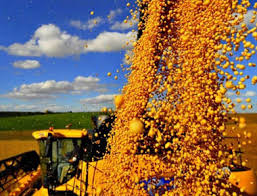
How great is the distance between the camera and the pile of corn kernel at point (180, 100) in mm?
3701

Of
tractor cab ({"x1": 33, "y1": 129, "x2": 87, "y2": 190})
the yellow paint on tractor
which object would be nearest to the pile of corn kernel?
the yellow paint on tractor

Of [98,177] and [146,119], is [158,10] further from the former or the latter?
[98,177]

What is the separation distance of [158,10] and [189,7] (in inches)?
23.5

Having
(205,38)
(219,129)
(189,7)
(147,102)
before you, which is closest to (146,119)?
(147,102)

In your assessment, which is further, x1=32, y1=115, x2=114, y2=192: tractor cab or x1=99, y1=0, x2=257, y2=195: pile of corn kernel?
x1=32, y1=115, x2=114, y2=192: tractor cab

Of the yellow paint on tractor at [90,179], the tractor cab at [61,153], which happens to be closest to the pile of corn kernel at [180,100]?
the yellow paint on tractor at [90,179]

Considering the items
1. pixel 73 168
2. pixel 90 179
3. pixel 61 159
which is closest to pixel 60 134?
pixel 61 159

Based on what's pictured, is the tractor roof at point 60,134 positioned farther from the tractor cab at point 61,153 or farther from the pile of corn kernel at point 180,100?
the pile of corn kernel at point 180,100

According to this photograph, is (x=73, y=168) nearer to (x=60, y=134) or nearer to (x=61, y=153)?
(x=61, y=153)

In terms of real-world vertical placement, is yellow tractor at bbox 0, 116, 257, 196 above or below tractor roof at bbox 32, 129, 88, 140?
below

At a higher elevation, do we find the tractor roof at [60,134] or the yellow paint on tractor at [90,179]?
the tractor roof at [60,134]

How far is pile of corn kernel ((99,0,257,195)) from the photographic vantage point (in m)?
3.70

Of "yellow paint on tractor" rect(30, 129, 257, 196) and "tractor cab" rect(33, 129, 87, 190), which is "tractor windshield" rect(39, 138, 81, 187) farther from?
"yellow paint on tractor" rect(30, 129, 257, 196)

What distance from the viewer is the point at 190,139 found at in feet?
12.4
